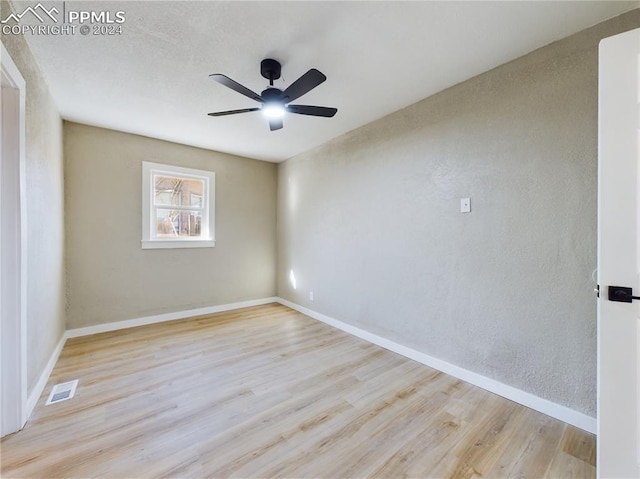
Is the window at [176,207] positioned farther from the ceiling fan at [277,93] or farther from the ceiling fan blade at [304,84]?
the ceiling fan blade at [304,84]

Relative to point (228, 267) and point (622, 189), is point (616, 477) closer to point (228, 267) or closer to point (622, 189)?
point (622, 189)

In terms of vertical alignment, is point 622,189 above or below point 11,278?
above

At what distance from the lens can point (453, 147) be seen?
2.32 meters

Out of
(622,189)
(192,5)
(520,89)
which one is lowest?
(622,189)

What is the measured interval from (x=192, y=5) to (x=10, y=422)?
2.65m

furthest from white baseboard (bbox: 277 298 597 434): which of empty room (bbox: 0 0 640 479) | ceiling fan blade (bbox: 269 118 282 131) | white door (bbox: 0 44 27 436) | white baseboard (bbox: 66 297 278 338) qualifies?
white door (bbox: 0 44 27 436)

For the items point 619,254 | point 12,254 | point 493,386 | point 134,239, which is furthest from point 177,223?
point 619,254

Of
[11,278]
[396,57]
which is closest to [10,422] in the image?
[11,278]

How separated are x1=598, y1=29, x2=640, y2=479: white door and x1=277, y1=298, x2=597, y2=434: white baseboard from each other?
501 mm

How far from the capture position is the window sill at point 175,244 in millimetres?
3616

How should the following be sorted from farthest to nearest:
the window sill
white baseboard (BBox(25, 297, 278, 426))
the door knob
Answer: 1. the window sill
2. white baseboard (BBox(25, 297, 278, 426))
3. the door knob

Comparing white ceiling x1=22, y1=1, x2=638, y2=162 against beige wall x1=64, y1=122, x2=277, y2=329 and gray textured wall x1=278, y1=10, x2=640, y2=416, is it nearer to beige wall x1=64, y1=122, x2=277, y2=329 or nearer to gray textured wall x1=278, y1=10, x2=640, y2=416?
gray textured wall x1=278, y1=10, x2=640, y2=416

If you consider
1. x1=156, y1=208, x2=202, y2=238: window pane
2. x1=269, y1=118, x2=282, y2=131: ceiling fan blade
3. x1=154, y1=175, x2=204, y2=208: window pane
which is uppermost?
x1=269, y1=118, x2=282, y2=131: ceiling fan blade

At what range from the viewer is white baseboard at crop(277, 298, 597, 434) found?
5.58 feet
